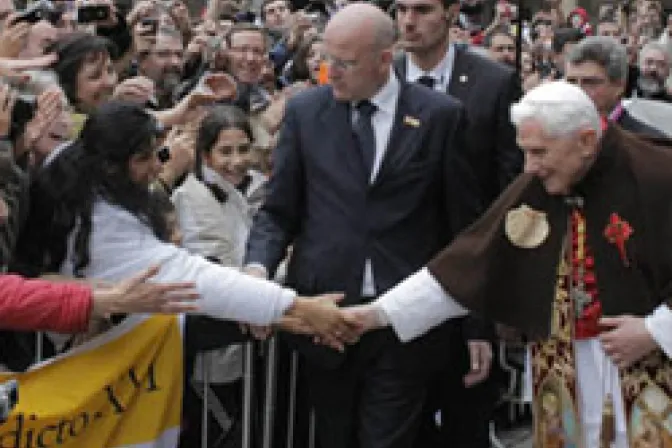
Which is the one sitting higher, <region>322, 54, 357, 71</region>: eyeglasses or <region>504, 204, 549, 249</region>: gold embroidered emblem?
<region>322, 54, 357, 71</region>: eyeglasses

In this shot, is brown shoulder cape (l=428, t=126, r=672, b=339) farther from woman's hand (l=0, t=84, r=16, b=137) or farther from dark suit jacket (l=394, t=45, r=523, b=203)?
woman's hand (l=0, t=84, r=16, b=137)

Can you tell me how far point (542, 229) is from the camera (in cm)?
494

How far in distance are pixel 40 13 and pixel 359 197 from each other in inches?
127

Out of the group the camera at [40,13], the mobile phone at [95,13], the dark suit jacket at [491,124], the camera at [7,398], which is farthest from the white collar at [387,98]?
the mobile phone at [95,13]

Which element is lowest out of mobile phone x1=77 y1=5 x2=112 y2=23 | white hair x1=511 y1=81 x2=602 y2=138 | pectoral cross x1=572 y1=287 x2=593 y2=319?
pectoral cross x1=572 y1=287 x2=593 y2=319

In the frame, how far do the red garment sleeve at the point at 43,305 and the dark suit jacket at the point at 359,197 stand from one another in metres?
1.10

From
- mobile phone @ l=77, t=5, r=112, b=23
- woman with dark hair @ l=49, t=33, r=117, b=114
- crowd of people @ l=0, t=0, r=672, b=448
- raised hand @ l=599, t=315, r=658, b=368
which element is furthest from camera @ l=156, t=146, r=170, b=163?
raised hand @ l=599, t=315, r=658, b=368

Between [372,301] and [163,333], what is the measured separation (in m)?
0.87

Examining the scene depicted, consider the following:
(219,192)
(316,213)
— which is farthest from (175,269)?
(219,192)

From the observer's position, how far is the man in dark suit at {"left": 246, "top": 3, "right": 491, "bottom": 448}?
17.3 feet

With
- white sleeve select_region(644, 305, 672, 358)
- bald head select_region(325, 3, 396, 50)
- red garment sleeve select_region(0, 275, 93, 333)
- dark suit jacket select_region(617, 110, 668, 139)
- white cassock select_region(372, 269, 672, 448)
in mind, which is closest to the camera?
red garment sleeve select_region(0, 275, 93, 333)

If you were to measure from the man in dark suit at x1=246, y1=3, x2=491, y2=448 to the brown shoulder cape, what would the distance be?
1.06ft

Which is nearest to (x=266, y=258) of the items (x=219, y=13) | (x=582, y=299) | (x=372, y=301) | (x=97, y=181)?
(x=372, y=301)

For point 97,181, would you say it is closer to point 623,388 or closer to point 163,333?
point 163,333
